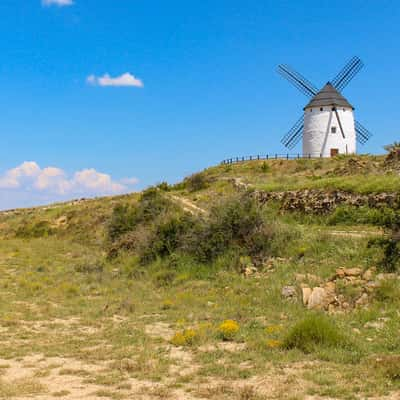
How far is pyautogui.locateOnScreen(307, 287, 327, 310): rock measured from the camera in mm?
12438

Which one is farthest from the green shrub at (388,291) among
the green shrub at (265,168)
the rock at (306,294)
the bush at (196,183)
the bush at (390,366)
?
the green shrub at (265,168)

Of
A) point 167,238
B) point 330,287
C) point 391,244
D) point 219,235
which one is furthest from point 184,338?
point 167,238

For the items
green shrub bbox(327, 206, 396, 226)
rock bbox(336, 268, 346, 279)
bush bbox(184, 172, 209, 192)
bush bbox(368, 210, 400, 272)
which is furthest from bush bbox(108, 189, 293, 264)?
bush bbox(184, 172, 209, 192)

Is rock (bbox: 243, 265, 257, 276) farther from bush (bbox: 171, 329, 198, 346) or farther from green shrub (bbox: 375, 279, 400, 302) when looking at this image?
→ bush (bbox: 171, 329, 198, 346)

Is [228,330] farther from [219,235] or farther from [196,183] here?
[196,183]

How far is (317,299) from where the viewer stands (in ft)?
41.3

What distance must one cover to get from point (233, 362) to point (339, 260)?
268 inches

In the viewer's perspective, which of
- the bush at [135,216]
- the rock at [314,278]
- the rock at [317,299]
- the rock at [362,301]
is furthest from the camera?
the bush at [135,216]

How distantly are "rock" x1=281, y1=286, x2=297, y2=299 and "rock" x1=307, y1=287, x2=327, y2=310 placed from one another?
0.70 metres

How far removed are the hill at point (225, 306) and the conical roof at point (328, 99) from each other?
938 inches

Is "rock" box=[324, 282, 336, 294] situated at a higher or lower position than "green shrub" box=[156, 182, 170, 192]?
lower

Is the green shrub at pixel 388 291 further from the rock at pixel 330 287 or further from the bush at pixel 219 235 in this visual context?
the bush at pixel 219 235

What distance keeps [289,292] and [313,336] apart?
Answer: 12.3 ft

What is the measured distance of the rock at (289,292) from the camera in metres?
13.4
